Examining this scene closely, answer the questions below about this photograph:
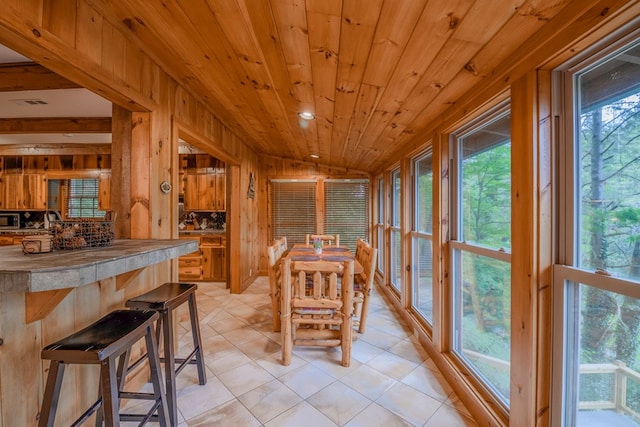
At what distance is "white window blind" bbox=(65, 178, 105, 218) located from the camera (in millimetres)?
4980

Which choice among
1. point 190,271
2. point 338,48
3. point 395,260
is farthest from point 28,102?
point 395,260

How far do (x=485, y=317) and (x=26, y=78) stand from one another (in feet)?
12.6

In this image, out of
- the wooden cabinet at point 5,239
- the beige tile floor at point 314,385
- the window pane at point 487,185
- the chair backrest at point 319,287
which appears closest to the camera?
the window pane at point 487,185

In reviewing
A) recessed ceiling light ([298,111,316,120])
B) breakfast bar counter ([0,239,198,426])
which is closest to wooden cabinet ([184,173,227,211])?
recessed ceiling light ([298,111,316,120])

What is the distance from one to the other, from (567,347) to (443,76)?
1.47 m

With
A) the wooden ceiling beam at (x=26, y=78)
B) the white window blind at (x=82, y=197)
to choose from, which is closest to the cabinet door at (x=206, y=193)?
the white window blind at (x=82, y=197)

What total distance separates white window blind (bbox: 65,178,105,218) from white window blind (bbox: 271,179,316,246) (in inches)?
131

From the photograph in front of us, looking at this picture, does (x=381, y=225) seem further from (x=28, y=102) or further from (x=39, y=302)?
(x=28, y=102)

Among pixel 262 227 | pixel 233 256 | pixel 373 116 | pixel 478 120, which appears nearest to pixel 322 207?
pixel 262 227

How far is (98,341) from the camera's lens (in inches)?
41.8

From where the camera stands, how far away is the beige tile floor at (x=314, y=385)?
5.42 ft

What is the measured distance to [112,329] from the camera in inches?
46.1

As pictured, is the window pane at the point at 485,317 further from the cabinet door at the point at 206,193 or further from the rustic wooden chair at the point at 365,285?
the cabinet door at the point at 206,193

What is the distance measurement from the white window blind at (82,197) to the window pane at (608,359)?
21.5 ft
